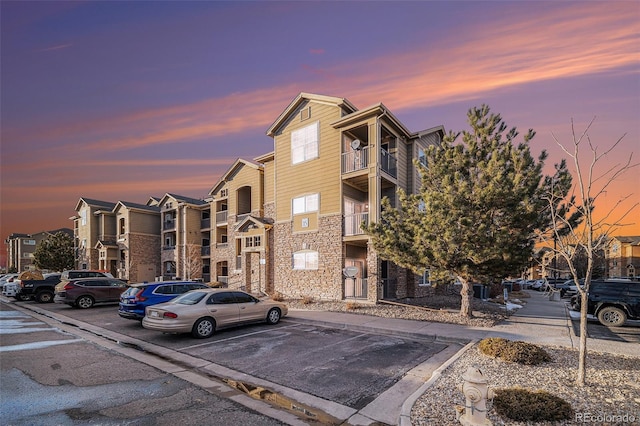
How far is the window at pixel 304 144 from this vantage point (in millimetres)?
20109

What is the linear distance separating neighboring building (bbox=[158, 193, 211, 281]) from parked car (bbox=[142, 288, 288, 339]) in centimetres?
2348

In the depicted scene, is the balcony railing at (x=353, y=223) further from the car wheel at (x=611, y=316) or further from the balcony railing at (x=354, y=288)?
the car wheel at (x=611, y=316)

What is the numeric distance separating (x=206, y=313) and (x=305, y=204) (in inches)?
423

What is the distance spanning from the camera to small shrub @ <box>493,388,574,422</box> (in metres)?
4.61

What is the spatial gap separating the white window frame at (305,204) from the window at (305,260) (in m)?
2.47

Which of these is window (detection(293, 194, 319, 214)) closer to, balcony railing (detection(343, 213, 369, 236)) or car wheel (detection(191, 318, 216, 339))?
balcony railing (detection(343, 213, 369, 236))

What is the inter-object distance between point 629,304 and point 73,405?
1737 cm

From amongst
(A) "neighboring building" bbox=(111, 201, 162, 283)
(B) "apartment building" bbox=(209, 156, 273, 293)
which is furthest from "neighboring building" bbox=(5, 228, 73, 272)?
(B) "apartment building" bbox=(209, 156, 273, 293)

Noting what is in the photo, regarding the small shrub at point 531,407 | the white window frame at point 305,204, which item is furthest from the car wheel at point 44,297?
the small shrub at point 531,407

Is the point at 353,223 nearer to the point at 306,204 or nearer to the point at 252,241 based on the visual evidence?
the point at 306,204

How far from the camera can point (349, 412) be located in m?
5.23

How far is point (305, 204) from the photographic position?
20.2m

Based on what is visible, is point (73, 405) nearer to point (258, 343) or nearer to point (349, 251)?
point (258, 343)

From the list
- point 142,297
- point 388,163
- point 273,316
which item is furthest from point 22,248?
point 388,163
